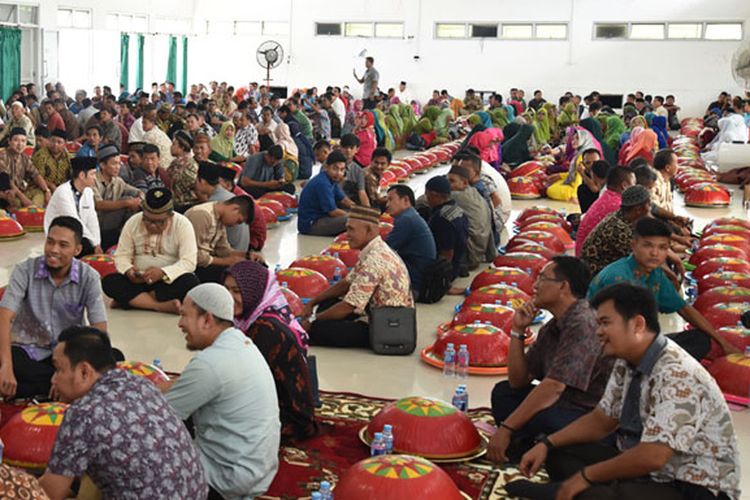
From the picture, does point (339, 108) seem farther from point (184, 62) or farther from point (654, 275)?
point (654, 275)

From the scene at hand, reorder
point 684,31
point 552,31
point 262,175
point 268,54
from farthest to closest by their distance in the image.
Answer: point 268,54
point 552,31
point 684,31
point 262,175

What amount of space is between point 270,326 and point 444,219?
4334mm

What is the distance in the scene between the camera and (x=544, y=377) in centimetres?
542

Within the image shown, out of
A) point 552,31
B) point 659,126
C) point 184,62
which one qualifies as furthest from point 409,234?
point 184,62

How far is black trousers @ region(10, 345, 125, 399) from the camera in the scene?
6.00 m

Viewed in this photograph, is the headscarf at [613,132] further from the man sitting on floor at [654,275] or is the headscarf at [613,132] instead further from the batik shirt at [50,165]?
the man sitting on floor at [654,275]

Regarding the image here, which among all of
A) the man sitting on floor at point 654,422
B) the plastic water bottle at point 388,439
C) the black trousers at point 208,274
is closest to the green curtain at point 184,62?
the black trousers at point 208,274

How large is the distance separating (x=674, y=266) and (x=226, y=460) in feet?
16.7

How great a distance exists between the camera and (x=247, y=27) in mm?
32406

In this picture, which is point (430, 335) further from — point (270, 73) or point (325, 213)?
point (270, 73)

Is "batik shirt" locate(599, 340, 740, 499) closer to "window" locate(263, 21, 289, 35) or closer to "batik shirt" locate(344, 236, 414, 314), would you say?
"batik shirt" locate(344, 236, 414, 314)

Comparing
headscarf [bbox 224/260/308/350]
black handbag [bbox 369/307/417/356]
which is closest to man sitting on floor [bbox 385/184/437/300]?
black handbag [bbox 369/307/417/356]

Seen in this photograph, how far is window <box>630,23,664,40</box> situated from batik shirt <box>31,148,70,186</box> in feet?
67.5

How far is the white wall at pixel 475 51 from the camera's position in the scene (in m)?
29.1
